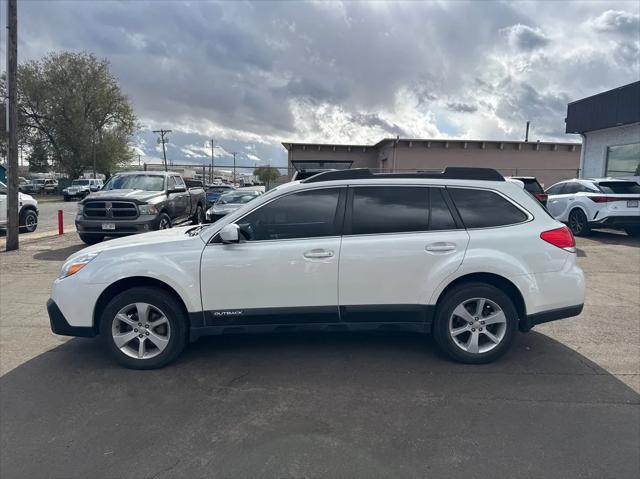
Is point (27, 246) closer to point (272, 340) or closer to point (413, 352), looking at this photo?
point (272, 340)

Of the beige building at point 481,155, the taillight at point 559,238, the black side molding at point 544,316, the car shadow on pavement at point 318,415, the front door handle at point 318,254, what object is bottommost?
the car shadow on pavement at point 318,415

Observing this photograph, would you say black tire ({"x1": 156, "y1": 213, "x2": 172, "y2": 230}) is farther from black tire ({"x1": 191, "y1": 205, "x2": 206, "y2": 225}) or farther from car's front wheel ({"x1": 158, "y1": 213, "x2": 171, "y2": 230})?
black tire ({"x1": 191, "y1": 205, "x2": 206, "y2": 225})

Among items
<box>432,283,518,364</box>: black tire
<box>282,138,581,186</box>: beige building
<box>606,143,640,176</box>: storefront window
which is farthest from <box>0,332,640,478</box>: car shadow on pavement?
<box>282,138,581,186</box>: beige building

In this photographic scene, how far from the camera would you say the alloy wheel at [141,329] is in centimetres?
399

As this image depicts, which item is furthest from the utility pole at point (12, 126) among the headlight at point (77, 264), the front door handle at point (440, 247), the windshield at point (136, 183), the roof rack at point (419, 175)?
the front door handle at point (440, 247)

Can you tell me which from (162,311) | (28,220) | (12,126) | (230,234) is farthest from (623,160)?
(28,220)

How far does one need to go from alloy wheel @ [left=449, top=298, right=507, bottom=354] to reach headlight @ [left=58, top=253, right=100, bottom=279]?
10.7ft

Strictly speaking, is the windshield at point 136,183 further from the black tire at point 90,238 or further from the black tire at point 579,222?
the black tire at point 579,222

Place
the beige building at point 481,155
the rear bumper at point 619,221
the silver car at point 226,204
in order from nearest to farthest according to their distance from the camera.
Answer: the rear bumper at point 619,221 → the silver car at point 226,204 → the beige building at point 481,155

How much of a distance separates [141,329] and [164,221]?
777 cm

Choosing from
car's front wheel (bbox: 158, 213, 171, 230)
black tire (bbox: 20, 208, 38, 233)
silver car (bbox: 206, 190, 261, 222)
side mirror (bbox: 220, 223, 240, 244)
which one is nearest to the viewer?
side mirror (bbox: 220, 223, 240, 244)

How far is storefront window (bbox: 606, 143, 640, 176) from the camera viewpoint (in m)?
15.2

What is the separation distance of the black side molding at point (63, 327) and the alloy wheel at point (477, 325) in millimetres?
3209

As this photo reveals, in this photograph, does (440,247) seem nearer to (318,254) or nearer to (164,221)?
(318,254)
